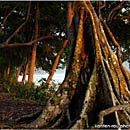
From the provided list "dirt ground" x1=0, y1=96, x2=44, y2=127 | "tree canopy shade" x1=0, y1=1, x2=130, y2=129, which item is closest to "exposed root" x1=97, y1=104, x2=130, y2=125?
"tree canopy shade" x1=0, y1=1, x2=130, y2=129

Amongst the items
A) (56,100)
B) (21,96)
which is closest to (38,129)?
(56,100)

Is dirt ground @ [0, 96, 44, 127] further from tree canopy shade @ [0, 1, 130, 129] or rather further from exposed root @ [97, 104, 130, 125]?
exposed root @ [97, 104, 130, 125]

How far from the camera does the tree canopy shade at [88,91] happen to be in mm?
4270

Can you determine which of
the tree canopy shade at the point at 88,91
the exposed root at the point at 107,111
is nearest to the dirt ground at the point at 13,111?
the tree canopy shade at the point at 88,91

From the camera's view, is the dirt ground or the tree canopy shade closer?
the tree canopy shade

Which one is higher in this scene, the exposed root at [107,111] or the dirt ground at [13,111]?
the exposed root at [107,111]

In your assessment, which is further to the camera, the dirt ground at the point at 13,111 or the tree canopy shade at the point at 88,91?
the dirt ground at the point at 13,111

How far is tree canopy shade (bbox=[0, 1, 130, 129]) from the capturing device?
4.27m

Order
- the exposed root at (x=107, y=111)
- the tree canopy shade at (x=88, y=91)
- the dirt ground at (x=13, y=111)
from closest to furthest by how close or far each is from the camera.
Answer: the exposed root at (x=107, y=111) < the tree canopy shade at (x=88, y=91) < the dirt ground at (x=13, y=111)

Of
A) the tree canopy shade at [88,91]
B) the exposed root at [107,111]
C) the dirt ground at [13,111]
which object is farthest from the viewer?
the dirt ground at [13,111]

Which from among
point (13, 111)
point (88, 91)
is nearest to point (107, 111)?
point (88, 91)

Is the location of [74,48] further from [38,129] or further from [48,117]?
[38,129]

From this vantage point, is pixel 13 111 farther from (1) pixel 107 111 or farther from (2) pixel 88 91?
(1) pixel 107 111

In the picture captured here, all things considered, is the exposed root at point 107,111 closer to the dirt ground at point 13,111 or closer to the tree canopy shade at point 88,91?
the tree canopy shade at point 88,91
